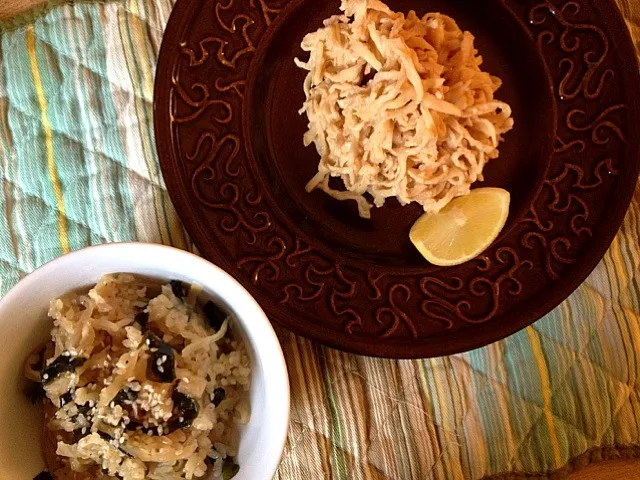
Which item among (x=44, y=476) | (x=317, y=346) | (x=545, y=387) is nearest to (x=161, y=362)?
(x=44, y=476)

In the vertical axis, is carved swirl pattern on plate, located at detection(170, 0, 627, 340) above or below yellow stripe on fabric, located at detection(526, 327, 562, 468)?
above

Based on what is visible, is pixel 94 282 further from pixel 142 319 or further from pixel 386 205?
pixel 386 205

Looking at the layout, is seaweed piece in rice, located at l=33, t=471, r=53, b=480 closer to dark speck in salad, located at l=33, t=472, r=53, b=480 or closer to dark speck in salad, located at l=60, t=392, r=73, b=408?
dark speck in salad, located at l=33, t=472, r=53, b=480

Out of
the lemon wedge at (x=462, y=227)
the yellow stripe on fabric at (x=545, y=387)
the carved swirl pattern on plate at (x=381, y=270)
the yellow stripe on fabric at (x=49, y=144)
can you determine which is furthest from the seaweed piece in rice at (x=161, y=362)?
the yellow stripe on fabric at (x=545, y=387)

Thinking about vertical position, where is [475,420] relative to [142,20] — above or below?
below

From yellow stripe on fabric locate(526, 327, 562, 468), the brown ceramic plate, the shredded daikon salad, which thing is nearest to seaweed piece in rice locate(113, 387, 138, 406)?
the brown ceramic plate

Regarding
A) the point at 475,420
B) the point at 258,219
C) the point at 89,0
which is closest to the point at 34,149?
the point at 89,0

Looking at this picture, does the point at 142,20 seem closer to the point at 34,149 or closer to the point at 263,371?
the point at 34,149
